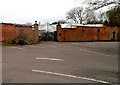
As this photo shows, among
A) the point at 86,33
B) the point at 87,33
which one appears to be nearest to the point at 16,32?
the point at 86,33

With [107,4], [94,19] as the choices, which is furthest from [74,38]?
[94,19]

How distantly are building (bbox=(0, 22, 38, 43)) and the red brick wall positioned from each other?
25.5 feet

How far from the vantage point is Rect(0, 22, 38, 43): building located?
24312mm

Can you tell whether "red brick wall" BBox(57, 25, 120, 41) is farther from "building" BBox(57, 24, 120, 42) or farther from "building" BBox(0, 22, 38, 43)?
"building" BBox(0, 22, 38, 43)

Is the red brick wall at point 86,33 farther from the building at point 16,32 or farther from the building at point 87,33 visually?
the building at point 16,32

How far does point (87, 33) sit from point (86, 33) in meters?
0.23

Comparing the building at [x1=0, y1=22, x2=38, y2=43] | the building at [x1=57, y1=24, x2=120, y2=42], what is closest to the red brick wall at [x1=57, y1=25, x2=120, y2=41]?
the building at [x1=57, y1=24, x2=120, y2=42]

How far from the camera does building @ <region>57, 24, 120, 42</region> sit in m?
38.0

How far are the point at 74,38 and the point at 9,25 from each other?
53.0 feet

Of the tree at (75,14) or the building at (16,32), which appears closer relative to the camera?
the building at (16,32)

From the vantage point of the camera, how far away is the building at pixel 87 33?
1495 inches

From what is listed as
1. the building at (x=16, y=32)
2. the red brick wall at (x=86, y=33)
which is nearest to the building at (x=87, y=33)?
the red brick wall at (x=86, y=33)

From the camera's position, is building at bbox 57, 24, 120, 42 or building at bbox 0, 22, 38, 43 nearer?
building at bbox 0, 22, 38, 43

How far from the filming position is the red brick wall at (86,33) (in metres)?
37.9
